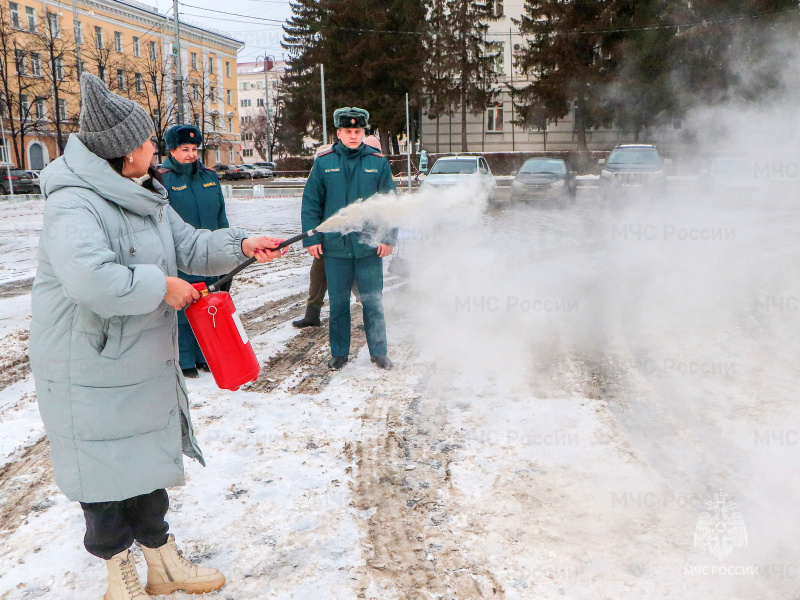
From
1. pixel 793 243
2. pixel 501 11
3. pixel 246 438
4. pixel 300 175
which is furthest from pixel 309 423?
pixel 501 11

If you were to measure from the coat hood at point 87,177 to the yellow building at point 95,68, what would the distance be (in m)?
35.4

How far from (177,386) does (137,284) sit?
57cm

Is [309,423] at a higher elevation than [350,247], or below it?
below

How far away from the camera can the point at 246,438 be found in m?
4.08

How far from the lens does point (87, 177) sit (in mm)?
2191

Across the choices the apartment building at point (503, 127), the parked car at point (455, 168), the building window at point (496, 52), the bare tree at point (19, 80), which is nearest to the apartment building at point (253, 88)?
the bare tree at point (19, 80)

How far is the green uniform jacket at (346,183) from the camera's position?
17.0ft

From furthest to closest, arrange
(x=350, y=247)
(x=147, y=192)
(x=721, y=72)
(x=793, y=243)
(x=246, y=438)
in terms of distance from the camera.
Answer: (x=721, y=72), (x=793, y=243), (x=350, y=247), (x=246, y=438), (x=147, y=192)

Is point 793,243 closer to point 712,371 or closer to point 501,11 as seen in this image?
point 712,371

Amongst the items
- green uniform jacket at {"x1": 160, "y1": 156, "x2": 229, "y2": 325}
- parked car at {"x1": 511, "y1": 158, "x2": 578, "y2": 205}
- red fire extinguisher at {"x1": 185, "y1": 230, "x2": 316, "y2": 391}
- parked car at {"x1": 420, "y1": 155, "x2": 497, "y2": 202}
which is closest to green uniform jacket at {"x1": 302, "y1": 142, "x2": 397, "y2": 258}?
green uniform jacket at {"x1": 160, "y1": 156, "x2": 229, "y2": 325}

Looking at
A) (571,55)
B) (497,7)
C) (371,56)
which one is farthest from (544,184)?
(497,7)

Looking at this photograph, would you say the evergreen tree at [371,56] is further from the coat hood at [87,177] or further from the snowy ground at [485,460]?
the coat hood at [87,177]

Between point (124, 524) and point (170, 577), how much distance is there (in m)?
0.34

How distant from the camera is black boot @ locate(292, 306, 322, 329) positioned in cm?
683
